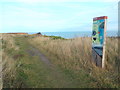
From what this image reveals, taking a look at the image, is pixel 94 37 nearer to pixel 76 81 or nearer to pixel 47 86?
pixel 76 81

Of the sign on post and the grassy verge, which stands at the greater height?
the sign on post

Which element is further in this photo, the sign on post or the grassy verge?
the sign on post

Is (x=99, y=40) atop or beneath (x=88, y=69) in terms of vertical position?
atop

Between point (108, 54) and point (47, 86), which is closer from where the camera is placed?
point (47, 86)

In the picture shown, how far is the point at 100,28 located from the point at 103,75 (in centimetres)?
200

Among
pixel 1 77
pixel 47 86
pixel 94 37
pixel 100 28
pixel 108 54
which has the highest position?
pixel 100 28

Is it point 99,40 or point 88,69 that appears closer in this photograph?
point 88,69

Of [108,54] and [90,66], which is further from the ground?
[108,54]

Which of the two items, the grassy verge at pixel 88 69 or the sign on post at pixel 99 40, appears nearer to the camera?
the grassy verge at pixel 88 69

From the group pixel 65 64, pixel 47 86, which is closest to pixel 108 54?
pixel 65 64

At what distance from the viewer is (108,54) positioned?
18.2 feet

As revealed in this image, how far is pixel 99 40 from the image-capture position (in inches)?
211

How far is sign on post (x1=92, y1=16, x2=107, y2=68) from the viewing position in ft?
16.6

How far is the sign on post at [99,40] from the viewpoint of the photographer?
5070 millimetres
